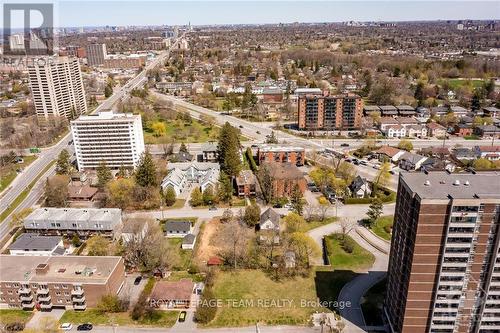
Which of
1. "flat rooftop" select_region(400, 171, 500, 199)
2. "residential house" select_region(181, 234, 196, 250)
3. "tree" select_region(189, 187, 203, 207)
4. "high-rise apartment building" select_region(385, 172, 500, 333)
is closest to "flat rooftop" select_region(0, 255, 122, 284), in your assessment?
"residential house" select_region(181, 234, 196, 250)

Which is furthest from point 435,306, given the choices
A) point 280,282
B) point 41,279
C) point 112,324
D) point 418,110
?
point 418,110

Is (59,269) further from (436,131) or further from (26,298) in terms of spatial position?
(436,131)

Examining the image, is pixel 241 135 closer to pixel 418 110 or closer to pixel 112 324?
pixel 418 110

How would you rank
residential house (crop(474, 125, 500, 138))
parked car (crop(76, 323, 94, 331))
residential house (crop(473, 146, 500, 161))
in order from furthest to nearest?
1. residential house (crop(474, 125, 500, 138))
2. residential house (crop(473, 146, 500, 161))
3. parked car (crop(76, 323, 94, 331))

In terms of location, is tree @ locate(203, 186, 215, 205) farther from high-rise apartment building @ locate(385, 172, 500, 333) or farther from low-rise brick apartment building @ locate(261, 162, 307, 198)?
high-rise apartment building @ locate(385, 172, 500, 333)

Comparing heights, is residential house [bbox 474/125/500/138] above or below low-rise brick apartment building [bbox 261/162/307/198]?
above
